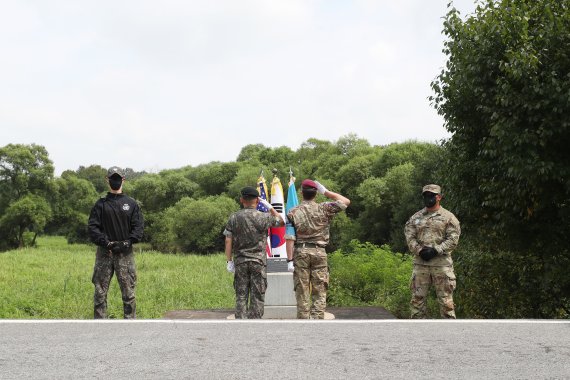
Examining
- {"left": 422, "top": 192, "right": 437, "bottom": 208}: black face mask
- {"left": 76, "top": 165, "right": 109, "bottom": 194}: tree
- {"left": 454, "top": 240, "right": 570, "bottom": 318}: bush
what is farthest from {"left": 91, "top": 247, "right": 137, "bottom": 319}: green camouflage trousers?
{"left": 76, "top": 165, "right": 109, "bottom": 194}: tree

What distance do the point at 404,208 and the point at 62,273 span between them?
77.9 feet

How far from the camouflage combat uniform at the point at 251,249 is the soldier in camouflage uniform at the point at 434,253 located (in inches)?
67.7

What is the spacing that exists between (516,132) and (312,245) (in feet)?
15.9

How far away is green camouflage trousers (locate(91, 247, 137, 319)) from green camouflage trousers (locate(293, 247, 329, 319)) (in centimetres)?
195

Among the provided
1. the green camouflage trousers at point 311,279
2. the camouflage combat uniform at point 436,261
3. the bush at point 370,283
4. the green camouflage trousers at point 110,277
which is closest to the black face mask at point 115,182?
the green camouflage trousers at point 110,277

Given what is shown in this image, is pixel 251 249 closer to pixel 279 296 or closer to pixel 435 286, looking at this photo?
pixel 435 286

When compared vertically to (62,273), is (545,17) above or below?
above

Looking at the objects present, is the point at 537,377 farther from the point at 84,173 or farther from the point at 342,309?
the point at 84,173

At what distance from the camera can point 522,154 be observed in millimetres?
9852

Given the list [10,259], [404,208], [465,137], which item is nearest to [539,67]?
[465,137]

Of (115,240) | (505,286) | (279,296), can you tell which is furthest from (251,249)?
(505,286)

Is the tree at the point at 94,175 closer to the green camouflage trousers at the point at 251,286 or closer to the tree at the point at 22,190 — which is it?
the tree at the point at 22,190

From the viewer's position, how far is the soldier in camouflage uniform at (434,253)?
6.96 meters

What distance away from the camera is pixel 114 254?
6992mm
